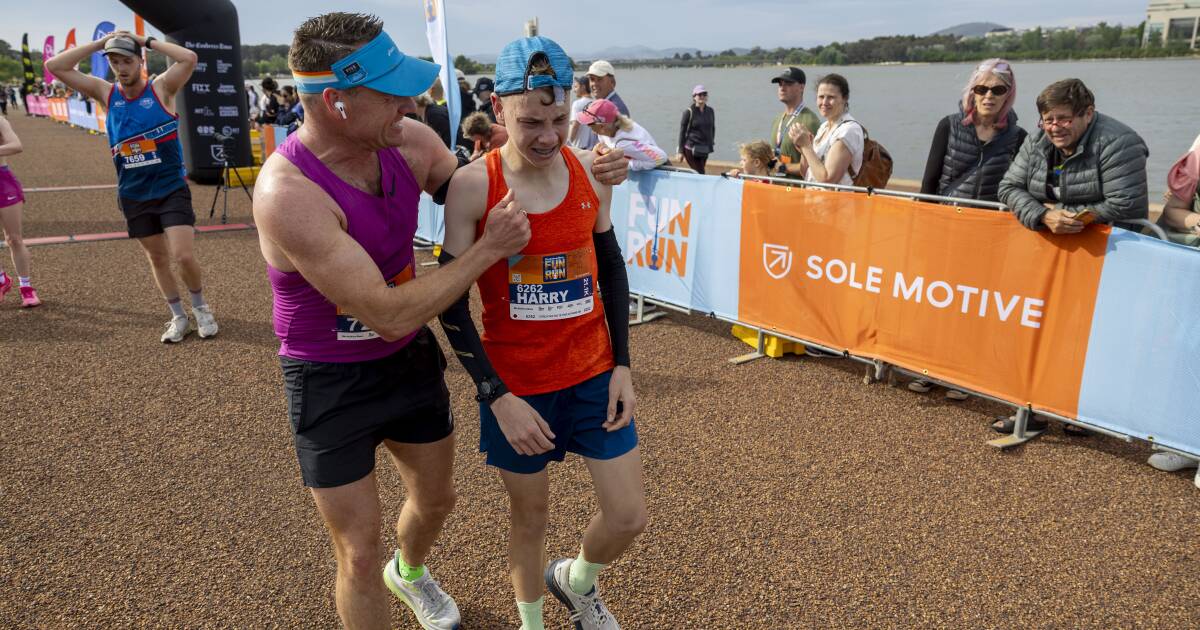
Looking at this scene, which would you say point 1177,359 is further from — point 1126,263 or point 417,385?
point 417,385

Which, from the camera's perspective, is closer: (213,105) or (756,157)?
(756,157)

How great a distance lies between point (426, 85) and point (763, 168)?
4.79 m

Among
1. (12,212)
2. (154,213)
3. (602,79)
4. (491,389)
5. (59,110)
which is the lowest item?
(59,110)

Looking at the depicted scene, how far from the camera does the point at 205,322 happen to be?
6402 mm

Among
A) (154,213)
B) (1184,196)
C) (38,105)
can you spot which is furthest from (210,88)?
(38,105)

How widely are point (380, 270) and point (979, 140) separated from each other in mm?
4215

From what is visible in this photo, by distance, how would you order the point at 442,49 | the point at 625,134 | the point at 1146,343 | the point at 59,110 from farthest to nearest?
the point at 59,110
the point at 442,49
the point at 625,134
the point at 1146,343

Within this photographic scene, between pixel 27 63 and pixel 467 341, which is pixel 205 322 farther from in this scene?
pixel 27 63

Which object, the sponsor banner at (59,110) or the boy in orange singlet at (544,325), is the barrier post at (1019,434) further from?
the sponsor banner at (59,110)

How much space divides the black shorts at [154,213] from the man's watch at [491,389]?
186 inches

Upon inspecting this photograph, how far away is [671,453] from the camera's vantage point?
4.29m

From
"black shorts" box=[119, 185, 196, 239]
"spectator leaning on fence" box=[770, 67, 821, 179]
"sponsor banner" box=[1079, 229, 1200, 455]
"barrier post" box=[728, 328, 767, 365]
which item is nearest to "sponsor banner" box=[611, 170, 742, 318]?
"barrier post" box=[728, 328, 767, 365]

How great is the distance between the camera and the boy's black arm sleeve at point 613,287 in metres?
2.57

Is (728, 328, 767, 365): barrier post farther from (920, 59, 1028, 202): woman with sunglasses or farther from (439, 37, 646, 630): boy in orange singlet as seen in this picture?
(439, 37, 646, 630): boy in orange singlet
